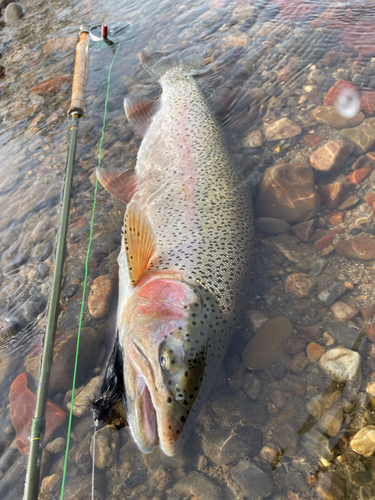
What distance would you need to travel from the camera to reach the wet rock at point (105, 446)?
2523 mm

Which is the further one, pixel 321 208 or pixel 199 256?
pixel 321 208

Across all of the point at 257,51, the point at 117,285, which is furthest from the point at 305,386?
the point at 257,51

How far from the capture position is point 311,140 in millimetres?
4293

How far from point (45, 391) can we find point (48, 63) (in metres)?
6.66

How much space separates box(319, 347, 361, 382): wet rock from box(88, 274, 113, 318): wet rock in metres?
1.99

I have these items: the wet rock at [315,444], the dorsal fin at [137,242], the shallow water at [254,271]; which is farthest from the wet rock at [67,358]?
the wet rock at [315,444]

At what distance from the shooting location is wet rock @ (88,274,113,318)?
3.28 m

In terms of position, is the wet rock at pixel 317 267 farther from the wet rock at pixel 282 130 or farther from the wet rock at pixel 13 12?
the wet rock at pixel 13 12

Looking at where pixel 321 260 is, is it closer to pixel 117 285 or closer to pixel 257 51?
pixel 117 285

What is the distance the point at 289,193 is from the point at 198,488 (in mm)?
2893

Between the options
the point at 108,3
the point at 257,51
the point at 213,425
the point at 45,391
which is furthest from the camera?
the point at 108,3

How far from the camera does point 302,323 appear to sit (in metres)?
3.12

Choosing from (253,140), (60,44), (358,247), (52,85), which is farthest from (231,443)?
(60,44)

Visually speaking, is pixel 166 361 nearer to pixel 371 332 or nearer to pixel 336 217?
pixel 371 332
